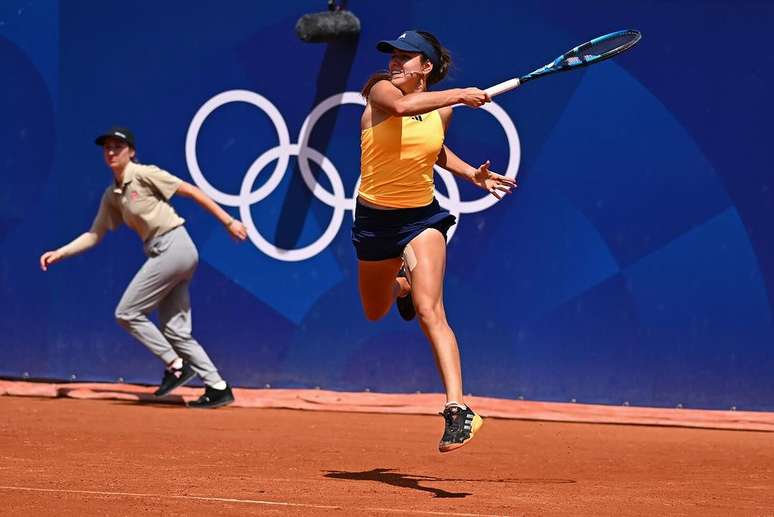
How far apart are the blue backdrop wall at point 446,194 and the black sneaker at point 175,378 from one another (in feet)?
2.19

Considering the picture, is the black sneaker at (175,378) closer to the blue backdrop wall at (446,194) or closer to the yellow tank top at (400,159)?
the blue backdrop wall at (446,194)

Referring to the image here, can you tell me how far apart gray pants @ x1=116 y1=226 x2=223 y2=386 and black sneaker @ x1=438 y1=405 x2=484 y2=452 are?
13.2 ft

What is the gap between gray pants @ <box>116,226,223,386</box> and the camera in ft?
31.4

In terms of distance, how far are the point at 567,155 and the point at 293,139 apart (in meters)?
2.03

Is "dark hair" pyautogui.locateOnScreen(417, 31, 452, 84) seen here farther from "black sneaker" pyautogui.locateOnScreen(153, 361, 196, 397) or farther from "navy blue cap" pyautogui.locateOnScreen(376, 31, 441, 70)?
"black sneaker" pyautogui.locateOnScreen(153, 361, 196, 397)

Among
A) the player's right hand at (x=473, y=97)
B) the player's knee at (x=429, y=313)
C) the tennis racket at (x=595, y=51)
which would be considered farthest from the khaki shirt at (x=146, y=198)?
the player's right hand at (x=473, y=97)

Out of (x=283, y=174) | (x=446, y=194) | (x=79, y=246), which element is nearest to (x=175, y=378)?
(x=79, y=246)

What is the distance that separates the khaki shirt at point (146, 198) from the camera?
31.3ft

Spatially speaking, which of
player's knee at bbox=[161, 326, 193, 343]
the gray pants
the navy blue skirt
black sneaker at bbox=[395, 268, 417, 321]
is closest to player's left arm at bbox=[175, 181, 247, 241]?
the gray pants

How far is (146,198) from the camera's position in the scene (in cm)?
957

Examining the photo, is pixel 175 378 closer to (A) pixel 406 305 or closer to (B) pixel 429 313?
(A) pixel 406 305

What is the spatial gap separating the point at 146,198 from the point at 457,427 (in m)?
4.35

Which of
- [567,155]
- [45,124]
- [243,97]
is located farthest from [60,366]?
[567,155]

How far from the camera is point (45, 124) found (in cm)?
1075
